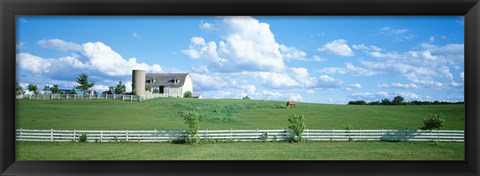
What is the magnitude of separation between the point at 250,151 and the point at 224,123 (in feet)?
3.01

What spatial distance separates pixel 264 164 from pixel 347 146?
1729 millimetres

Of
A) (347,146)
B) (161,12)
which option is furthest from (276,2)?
(347,146)

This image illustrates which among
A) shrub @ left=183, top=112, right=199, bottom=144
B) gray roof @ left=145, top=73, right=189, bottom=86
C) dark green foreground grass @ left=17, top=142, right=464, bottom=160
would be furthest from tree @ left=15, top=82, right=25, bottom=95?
shrub @ left=183, top=112, right=199, bottom=144

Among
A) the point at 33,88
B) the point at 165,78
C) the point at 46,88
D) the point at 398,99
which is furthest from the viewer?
the point at 398,99

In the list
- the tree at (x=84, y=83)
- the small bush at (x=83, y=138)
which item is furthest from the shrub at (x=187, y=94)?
the small bush at (x=83, y=138)

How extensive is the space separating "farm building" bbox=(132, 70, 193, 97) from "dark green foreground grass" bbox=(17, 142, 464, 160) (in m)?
0.59

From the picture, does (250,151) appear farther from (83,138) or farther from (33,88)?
(33,88)

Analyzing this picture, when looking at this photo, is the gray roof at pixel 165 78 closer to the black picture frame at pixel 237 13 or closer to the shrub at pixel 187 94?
the shrub at pixel 187 94

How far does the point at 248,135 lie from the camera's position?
4270 mm

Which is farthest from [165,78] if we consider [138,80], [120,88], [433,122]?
[433,122]

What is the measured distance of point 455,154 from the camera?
3.11 meters

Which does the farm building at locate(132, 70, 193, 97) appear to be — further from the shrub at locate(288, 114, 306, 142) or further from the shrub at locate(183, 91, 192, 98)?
the shrub at locate(288, 114, 306, 142)

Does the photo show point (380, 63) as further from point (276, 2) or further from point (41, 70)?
point (41, 70)

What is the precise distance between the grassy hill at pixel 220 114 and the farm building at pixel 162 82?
9.4 inches
